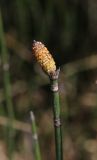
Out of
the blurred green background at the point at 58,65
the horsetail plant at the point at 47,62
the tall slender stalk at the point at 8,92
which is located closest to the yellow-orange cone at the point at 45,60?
the horsetail plant at the point at 47,62

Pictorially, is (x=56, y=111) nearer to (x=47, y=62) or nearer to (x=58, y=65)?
(x=47, y=62)

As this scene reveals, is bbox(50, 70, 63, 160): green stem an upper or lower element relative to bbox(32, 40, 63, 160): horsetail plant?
lower

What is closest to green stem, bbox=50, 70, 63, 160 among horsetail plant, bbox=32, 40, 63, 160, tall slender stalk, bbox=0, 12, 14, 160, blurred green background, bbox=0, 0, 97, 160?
horsetail plant, bbox=32, 40, 63, 160

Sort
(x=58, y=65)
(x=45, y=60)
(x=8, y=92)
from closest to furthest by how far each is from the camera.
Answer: (x=45, y=60) → (x=8, y=92) → (x=58, y=65)

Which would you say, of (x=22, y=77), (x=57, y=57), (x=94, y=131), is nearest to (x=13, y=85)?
(x=22, y=77)

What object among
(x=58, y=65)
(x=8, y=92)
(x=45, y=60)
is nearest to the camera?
(x=45, y=60)

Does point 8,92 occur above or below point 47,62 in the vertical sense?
below

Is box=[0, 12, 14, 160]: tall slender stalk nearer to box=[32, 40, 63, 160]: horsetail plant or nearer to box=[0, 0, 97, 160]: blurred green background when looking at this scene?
box=[0, 0, 97, 160]: blurred green background

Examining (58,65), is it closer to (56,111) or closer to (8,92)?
(8,92)

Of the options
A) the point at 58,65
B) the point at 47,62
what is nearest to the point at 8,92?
the point at 58,65

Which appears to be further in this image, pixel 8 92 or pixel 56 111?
pixel 8 92
